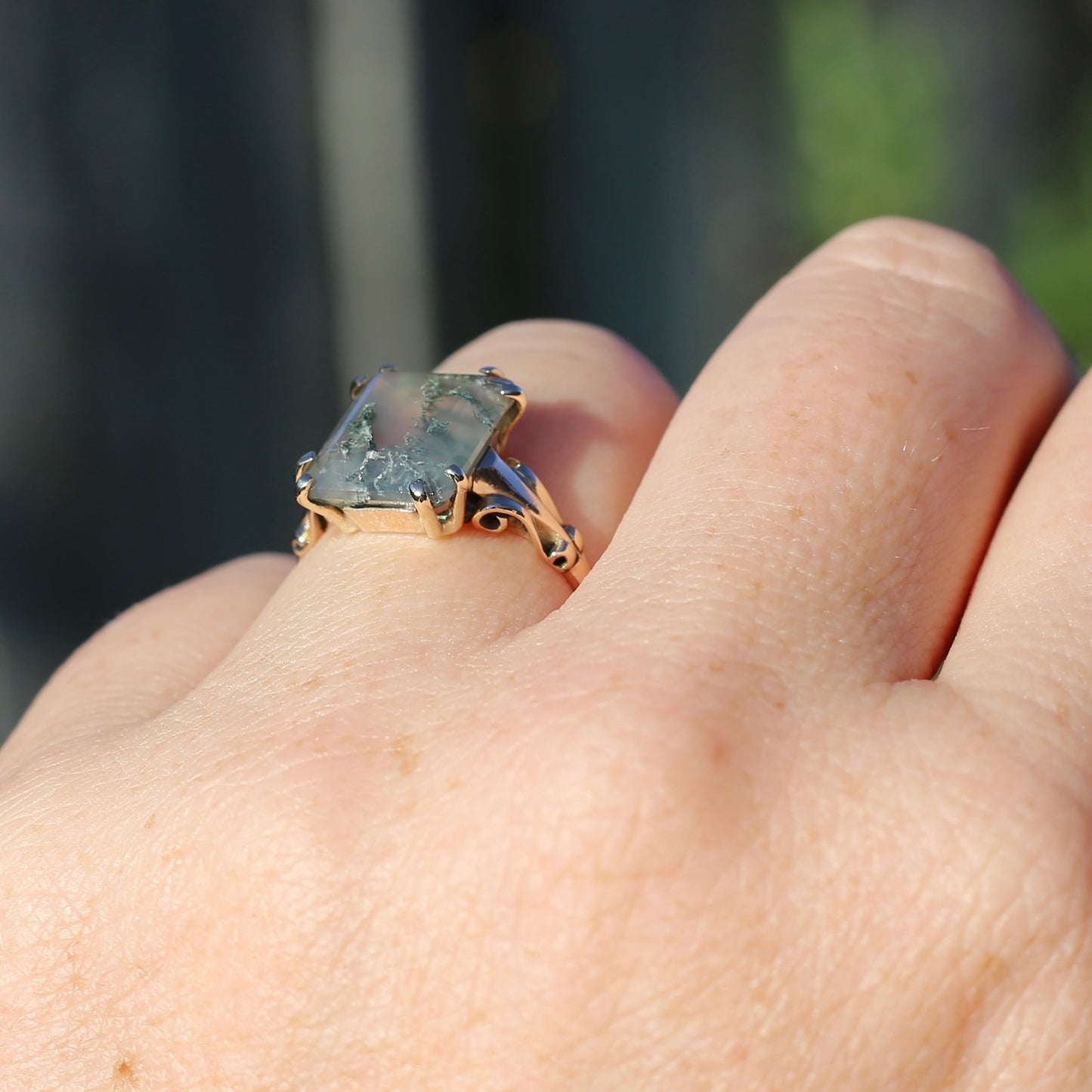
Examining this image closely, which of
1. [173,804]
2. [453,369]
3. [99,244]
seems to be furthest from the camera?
[99,244]

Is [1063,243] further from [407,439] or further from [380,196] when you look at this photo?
[407,439]

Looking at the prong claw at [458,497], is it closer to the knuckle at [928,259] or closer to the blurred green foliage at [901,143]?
the knuckle at [928,259]

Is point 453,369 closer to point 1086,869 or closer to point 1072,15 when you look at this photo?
point 1086,869

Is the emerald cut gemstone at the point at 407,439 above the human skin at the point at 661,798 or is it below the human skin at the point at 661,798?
above

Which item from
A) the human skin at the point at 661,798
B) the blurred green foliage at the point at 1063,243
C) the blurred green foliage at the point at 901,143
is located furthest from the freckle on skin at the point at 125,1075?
the blurred green foliage at the point at 901,143

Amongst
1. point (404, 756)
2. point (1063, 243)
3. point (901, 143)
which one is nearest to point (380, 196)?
point (901, 143)

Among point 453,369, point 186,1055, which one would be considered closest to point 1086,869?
point 186,1055

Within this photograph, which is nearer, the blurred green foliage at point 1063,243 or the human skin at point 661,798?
the human skin at point 661,798
